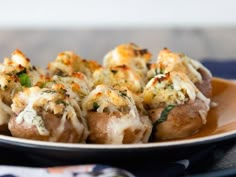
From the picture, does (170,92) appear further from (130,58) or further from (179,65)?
(130,58)

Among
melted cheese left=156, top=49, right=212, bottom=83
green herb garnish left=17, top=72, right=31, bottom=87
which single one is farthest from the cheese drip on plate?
green herb garnish left=17, top=72, right=31, bottom=87

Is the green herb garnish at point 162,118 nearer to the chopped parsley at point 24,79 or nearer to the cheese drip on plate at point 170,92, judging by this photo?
the cheese drip on plate at point 170,92

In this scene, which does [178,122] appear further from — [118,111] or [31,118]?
[31,118]

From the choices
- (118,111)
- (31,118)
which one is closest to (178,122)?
(118,111)

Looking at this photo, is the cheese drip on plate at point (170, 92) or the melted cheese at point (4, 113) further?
the cheese drip on plate at point (170, 92)

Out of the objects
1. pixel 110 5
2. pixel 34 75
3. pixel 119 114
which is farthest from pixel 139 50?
pixel 110 5

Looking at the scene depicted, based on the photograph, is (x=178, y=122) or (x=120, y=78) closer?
(x=178, y=122)

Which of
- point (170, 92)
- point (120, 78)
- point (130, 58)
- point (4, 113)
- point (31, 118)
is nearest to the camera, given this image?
point (31, 118)

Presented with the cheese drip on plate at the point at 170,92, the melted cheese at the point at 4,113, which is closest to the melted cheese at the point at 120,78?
the cheese drip on plate at the point at 170,92

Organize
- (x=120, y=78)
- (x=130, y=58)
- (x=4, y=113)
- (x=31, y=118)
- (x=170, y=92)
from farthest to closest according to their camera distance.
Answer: (x=130, y=58) < (x=120, y=78) < (x=170, y=92) < (x=4, y=113) < (x=31, y=118)
